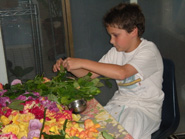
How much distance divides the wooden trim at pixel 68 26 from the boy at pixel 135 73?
0.75m

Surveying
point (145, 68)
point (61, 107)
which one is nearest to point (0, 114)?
point (61, 107)

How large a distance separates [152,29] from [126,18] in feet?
2.73

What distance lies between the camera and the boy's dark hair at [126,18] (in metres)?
1.43

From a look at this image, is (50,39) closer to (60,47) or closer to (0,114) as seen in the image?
(60,47)

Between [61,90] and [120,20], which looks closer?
[61,90]

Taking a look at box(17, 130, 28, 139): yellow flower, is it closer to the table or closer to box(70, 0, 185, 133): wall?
the table

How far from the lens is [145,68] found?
138 centimetres

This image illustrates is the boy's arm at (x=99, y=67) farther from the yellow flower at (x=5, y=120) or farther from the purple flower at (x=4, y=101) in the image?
the yellow flower at (x=5, y=120)

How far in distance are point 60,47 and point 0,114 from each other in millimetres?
1444

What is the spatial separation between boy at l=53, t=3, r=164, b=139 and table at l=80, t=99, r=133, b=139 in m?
0.26

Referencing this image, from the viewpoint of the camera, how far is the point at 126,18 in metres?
1.44

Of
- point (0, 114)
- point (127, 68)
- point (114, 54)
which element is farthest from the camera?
point (114, 54)

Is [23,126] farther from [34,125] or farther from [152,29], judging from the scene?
[152,29]

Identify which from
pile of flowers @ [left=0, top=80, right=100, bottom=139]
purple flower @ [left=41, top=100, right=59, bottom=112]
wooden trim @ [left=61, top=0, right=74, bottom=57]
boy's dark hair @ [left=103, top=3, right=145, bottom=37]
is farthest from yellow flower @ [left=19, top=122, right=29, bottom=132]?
wooden trim @ [left=61, top=0, right=74, bottom=57]
